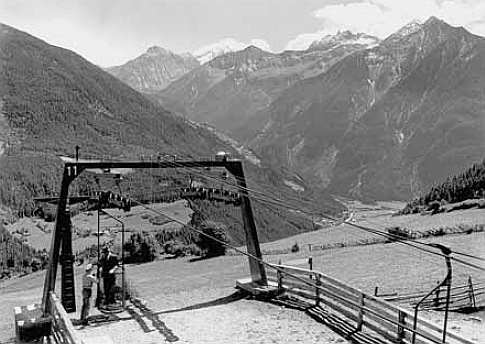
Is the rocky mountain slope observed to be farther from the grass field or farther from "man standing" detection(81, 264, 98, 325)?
"man standing" detection(81, 264, 98, 325)

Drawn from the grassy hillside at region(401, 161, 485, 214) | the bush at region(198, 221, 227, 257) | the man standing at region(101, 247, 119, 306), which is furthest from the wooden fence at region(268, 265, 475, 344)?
the grassy hillside at region(401, 161, 485, 214)

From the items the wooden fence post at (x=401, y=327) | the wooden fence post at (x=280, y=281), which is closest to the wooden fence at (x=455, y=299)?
the wooden fence post at (x=280, y=281)

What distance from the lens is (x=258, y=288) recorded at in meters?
22.1

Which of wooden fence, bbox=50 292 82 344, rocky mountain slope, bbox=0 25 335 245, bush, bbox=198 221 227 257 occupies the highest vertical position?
rocky mountain slope, bbox=0 25 335 245

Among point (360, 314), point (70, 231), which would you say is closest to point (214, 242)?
point (70, 231)

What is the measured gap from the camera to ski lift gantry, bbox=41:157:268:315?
20.6 m

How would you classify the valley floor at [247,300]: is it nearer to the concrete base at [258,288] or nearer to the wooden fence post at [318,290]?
the concrete base at [258,288]

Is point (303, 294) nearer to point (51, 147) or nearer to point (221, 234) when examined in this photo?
point (221, 234)

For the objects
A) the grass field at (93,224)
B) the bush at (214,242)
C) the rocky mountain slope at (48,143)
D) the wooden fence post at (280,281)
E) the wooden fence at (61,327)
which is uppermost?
the rocky mountain slope at (48,143)

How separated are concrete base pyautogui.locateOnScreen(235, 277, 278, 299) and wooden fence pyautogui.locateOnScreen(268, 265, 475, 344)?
0.92 ft

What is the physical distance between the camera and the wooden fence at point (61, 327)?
536 inches

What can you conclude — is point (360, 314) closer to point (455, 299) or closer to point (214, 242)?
point (455, 299)

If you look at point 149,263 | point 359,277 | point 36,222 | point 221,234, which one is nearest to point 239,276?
point 359,277

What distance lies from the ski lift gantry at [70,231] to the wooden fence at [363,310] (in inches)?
45.6
